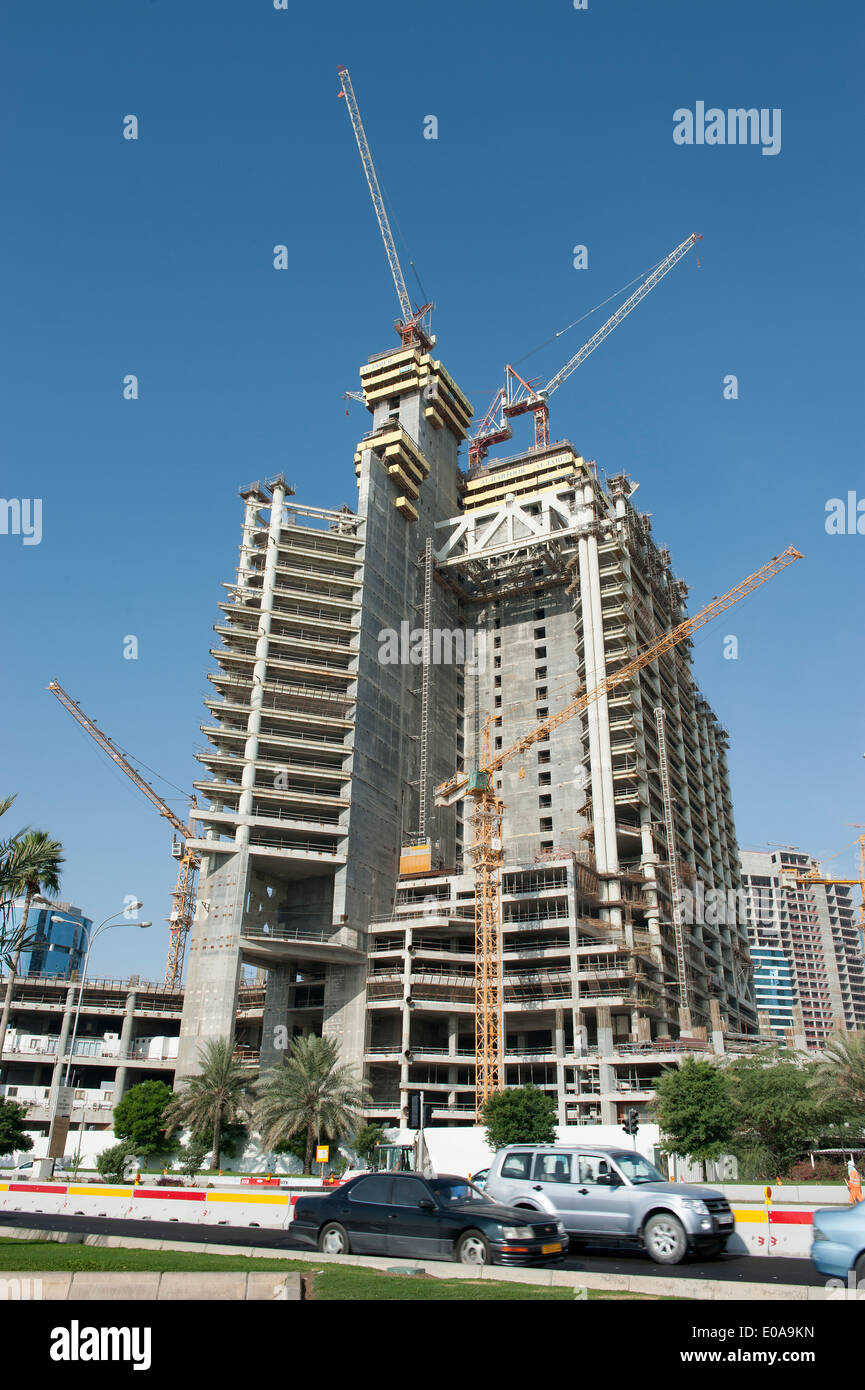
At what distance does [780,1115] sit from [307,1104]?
91.9 ft

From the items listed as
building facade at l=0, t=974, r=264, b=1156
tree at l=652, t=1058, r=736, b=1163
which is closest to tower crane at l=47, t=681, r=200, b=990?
building facade at l=0, t=974, r=264, b=1156

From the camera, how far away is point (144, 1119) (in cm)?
6338

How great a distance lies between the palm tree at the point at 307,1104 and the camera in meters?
56.9

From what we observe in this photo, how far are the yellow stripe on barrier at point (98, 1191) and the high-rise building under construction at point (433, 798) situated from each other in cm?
4402

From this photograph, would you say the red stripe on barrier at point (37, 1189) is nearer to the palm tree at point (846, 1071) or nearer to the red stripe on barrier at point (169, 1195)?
the red stripe on barrier at point (169, 1195)

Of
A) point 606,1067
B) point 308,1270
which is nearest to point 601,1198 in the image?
point 308,1270

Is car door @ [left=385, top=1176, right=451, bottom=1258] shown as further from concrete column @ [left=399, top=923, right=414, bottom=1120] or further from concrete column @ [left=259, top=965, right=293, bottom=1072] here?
concrete column @ [left=259, top=965, right=293, bottom=1072]

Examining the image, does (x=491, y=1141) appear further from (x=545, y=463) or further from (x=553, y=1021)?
(x=545, y=463)

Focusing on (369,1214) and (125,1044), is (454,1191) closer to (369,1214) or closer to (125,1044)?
(369,1214)

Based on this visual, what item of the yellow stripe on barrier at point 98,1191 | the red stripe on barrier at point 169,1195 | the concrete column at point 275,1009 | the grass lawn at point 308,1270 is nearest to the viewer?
the grass lawn at point 308,1270

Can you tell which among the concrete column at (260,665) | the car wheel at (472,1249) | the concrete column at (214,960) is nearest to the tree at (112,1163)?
the concrete column at (214,960)

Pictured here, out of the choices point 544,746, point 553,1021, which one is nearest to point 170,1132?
point 553,1021
